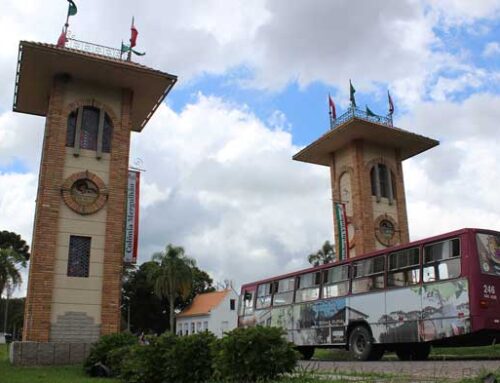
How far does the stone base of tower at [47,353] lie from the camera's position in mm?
18594

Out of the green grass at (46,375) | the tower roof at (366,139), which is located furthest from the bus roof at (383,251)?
the tower roof at (366,139)

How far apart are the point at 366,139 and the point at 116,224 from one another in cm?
1618

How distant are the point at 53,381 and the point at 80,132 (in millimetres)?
11900

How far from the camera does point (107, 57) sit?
22.3m

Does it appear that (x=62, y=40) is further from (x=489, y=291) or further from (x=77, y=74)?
(x=489, y=291)

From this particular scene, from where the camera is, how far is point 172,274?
2372 inches

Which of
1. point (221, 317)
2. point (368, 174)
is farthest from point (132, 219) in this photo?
point (221, 317)

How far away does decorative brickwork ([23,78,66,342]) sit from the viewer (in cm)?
1944

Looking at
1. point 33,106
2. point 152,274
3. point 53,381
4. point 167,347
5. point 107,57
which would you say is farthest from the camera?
point 152,274

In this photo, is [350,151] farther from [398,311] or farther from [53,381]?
[53,381]

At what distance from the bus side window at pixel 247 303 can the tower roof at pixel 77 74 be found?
31.0ft

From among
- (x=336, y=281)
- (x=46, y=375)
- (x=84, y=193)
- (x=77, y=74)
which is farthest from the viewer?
(x=77, y=74)

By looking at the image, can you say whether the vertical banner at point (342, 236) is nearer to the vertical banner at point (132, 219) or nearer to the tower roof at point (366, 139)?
the tower roof at point (366, 139)

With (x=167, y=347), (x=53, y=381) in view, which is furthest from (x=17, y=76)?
(x=167, y=347)
